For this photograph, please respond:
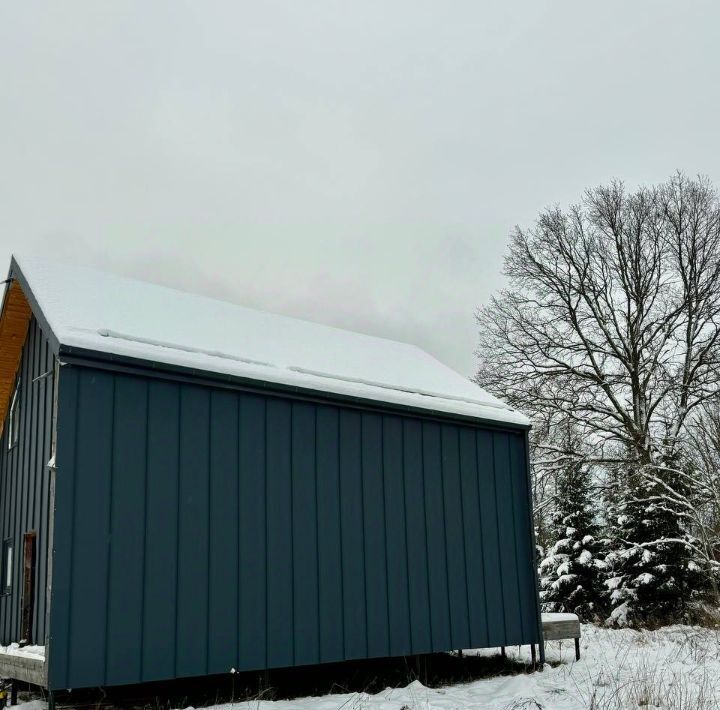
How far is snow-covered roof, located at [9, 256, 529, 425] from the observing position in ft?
26.4

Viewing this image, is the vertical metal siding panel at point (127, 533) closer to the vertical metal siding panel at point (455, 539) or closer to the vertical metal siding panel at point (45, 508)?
the vertical metal siding panel at point (45, 508)

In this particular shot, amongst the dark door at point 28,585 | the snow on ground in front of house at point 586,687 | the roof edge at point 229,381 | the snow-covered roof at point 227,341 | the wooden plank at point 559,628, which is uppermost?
the snow-covered roof at point 227,341

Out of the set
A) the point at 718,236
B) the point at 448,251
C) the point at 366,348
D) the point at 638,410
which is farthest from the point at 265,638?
the point at 448,251

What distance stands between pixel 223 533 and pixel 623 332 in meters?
15.8

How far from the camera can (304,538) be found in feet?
29.0

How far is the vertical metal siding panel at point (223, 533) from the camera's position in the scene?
7.93 meters

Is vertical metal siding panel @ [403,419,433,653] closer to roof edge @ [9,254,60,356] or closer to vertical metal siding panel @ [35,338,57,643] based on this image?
vertical metal siding panel @ [35,338,57,643]

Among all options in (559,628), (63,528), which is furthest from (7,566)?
(559,628)

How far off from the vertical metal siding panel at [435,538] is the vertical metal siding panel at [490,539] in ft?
2.39

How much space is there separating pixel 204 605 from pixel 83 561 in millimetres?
1331

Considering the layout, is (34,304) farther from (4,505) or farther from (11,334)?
(4,505)

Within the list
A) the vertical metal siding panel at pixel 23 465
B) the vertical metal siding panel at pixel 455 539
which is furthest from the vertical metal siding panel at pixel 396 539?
the vertical metal siding panel at pixel 23 465

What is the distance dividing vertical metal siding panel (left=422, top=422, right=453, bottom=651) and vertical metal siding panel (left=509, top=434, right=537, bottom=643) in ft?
4.54

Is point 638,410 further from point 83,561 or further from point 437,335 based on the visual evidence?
point 83,561
